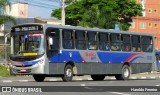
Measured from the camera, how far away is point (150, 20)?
11256 centimetres

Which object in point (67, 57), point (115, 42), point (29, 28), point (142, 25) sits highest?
point (142, 25)

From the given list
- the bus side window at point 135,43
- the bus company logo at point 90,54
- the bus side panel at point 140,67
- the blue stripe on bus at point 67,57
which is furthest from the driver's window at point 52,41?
the bus side panel at point 140,67

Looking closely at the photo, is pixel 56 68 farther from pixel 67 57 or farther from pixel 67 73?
pixel 67 57

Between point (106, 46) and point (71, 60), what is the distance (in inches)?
145

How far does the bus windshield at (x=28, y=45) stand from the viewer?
84.8 ft

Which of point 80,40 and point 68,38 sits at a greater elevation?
point 68,38

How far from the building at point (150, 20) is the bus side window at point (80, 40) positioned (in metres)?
82.2

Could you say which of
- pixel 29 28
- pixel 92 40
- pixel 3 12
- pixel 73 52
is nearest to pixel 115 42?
pixel 92 40

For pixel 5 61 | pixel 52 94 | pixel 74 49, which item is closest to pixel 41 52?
pixel 74 49

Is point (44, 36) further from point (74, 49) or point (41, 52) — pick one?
point (74, 49)

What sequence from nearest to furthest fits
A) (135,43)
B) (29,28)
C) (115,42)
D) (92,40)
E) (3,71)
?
(29,28)
(92,40)
(115,42)
(135,43)
(3,71)

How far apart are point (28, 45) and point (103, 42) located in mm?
5927

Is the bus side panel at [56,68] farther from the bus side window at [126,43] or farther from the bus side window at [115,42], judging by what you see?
the bus side window at [126,43]

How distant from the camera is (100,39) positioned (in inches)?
1176
